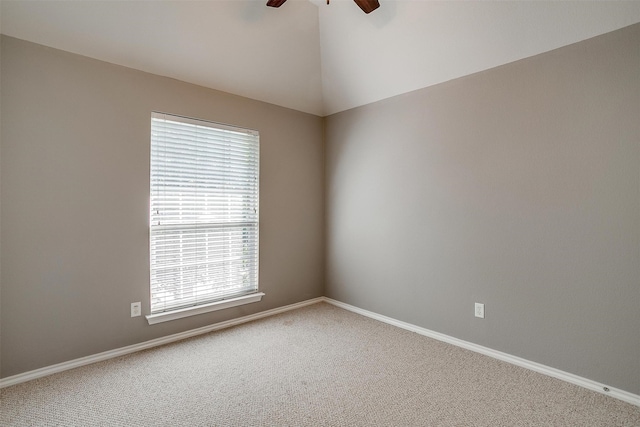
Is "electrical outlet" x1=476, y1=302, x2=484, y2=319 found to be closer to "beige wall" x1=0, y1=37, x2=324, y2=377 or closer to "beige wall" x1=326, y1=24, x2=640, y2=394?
"beige wall" x1=326, y1=24, x2=640, y2=394

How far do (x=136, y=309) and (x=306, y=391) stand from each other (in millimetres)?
1571

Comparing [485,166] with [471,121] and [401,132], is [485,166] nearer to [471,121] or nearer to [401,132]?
[471,121]

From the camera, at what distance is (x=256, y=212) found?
131 inches

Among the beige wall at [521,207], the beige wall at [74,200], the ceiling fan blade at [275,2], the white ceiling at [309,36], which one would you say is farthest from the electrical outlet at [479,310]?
the ceiling fan blade at [275,2]

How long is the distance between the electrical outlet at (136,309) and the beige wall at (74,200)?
1.4 inches

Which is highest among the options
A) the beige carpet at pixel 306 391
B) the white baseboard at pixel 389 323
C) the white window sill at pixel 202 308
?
the white window sill at pixel 202 308

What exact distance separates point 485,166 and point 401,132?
88 cm

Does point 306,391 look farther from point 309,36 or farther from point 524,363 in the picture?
point 309,36

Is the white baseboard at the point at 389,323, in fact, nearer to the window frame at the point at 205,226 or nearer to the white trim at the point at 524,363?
the white trim at the point at 524,363

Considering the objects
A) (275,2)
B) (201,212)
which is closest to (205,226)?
(201,212)

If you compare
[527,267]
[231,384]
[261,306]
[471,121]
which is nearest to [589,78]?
[471,121]

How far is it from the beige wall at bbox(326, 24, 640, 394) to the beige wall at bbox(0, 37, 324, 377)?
1878 millimetres

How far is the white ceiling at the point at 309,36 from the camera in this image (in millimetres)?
2068

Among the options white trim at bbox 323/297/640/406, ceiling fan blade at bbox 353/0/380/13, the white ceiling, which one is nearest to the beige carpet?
white trim at bbox 323/297/640/406
